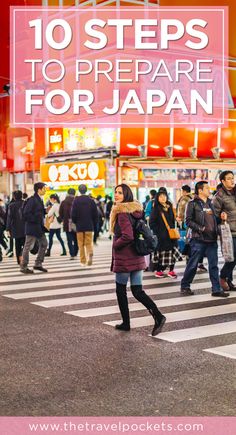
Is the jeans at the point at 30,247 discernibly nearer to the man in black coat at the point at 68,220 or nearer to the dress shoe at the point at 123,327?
the man in black coat at the point at 68,220

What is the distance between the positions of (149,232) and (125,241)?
304 millimetres

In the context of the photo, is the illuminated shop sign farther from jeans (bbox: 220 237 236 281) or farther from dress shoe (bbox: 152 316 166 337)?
dress shoe (bbox: 152 316 166 337)

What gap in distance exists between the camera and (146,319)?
822cm

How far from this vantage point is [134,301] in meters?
9.76

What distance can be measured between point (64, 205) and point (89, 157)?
994cm

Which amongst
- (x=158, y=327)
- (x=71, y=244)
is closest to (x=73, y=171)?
(x=71, y=244)

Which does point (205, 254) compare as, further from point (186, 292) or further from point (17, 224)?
point (17, 224)

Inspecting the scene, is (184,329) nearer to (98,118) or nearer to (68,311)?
(68,311)

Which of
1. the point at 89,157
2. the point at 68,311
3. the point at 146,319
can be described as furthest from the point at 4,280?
the point at 89,157

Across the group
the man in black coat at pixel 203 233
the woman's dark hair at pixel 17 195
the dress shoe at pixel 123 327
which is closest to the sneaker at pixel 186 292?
the man in black coat at pixel 203 233

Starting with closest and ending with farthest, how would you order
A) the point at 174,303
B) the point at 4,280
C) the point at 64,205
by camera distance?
the point at 174,303 → the point at 4,280 → the point at 64,205

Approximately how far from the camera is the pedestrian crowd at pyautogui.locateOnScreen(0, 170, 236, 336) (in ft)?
23.7
